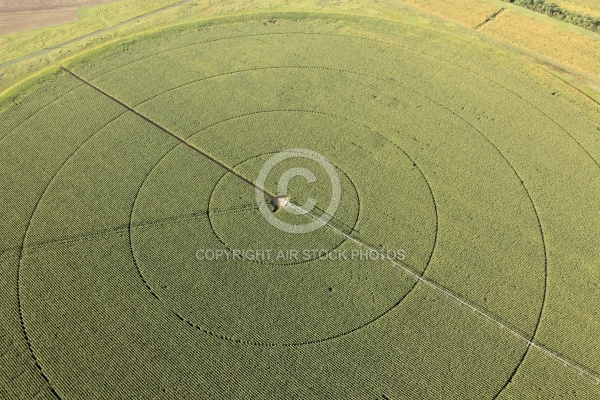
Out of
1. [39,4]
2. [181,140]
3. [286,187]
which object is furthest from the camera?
[39,4]

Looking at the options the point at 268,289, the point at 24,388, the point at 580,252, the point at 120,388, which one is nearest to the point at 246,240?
the point at 268,289

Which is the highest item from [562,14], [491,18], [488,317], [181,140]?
[491,18]

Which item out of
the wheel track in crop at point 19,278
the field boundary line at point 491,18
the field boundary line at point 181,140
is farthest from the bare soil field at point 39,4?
the field boundary line at point 491,18

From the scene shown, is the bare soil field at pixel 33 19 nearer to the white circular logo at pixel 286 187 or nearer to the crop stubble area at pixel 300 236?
the crop stubble area at pixel 300 236

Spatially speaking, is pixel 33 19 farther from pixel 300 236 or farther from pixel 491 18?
pixel 491 18

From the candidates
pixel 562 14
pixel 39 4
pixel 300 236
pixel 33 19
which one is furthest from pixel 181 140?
pixel 562 14

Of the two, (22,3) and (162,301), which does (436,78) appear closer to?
(162,301)
